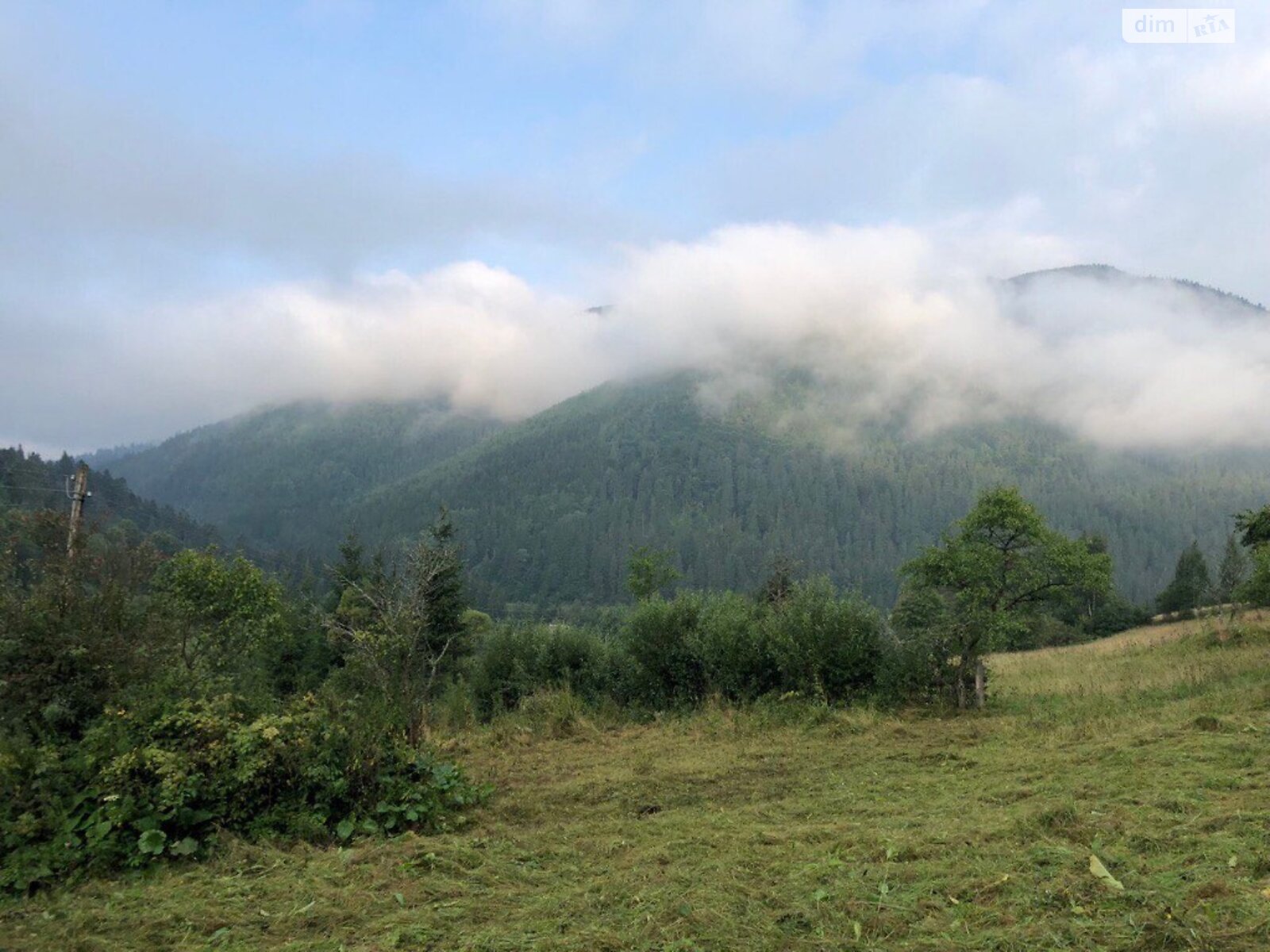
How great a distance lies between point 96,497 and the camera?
13438cm

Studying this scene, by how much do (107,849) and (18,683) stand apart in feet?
8.11

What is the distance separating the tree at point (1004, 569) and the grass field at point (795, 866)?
4080mm

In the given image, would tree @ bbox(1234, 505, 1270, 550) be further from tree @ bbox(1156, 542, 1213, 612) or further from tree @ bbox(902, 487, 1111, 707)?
tree @ bbox(1156, 542, 1213, 612)

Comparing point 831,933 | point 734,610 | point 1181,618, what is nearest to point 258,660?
point 734,610

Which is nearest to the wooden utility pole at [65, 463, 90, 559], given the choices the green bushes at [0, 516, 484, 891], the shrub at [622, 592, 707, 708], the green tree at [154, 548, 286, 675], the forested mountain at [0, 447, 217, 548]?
the green bushes at [0, 516, 484, 891]

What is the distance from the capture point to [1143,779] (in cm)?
756

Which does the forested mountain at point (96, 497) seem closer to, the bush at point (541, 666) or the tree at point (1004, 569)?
the bush at point (541, 666)

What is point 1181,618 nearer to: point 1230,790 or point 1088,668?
point 1088,668

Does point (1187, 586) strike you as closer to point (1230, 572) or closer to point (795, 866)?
point (1230, 572)

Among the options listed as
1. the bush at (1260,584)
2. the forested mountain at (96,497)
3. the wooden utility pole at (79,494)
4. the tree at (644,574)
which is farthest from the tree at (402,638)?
the forested mountain at (96,497)

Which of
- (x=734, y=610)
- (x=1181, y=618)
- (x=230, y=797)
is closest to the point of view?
(x=230, y=797)

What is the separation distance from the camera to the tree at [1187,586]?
207ft

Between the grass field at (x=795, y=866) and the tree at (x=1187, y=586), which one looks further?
the tree at (x=1187, y=586)

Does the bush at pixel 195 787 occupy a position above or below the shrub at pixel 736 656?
above
